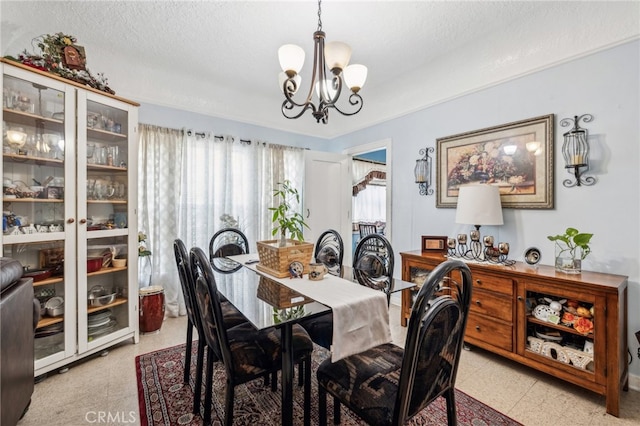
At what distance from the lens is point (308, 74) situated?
10.5 ft

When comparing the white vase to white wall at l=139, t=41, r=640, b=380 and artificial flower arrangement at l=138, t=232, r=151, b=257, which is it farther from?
artificial flower arrangement at l=138, t=232, r=151, b=257

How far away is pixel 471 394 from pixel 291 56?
2451mm

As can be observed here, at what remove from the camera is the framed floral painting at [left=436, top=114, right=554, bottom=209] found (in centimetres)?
235

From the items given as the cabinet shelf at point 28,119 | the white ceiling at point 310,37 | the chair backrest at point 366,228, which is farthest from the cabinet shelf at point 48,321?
the chair backrest at point 366,228

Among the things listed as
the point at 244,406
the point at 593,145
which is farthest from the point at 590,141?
the point at 244,406

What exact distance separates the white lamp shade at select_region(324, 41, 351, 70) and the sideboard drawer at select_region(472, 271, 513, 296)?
74.2 inches

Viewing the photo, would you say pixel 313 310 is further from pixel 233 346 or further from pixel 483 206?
pixel 483 206

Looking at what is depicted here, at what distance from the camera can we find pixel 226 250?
2.74 metres

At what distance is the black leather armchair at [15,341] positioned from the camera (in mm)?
1324

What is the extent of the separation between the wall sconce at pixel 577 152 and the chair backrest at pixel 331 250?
6.00 feet

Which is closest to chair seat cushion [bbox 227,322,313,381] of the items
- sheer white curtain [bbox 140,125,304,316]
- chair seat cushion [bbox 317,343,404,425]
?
chair seat cushion [bbox 317,343,404,425]

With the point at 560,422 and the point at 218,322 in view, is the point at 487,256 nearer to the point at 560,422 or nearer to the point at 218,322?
the point at 560,422

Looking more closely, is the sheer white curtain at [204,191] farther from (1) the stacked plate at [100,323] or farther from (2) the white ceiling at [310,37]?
(1) the stacked plate at [100,323]

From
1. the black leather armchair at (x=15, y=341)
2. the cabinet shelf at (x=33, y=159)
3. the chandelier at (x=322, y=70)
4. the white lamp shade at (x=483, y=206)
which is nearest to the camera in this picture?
the black leather armchair at (x=15, y=341)
